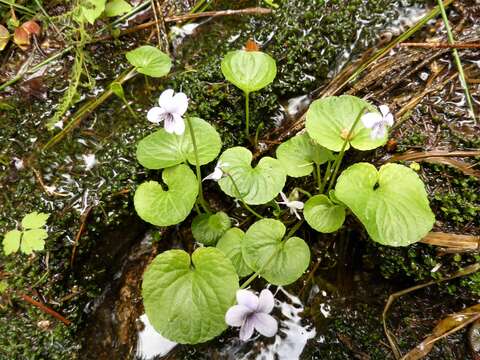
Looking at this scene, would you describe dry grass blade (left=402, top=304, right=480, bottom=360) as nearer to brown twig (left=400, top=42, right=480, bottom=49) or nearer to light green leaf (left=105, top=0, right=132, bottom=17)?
brown twig (left=400, top=42, right=480, bottom=49)

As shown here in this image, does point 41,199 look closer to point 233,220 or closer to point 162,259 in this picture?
point 162,259

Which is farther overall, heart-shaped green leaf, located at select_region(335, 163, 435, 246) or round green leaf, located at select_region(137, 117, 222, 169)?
round green leaf, located at select_region(137, 117, 222, 169)

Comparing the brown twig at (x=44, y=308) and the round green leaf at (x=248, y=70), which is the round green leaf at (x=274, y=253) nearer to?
the round green leaf at (x=248, y=70)

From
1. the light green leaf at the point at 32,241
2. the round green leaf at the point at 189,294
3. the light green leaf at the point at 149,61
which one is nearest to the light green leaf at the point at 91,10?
the light green leaf at the point at 149,61

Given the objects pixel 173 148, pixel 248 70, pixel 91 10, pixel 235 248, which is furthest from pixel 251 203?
pixel 91 10

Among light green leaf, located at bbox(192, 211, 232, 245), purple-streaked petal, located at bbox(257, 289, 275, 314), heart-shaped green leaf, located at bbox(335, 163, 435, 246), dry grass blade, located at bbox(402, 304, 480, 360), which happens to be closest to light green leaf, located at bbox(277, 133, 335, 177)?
heart-shaped green leaf, located at bbox(335, 163, 435, 246)
